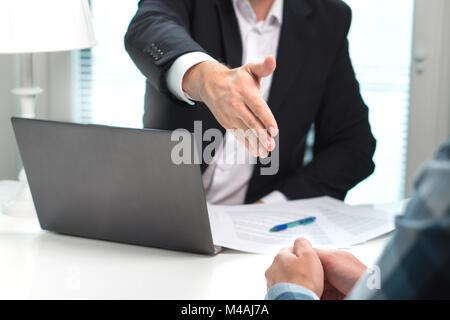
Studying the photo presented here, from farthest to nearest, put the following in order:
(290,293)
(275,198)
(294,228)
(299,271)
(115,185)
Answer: (275,198) → (294,228) → (115,185) → (299,271) → (290,293)

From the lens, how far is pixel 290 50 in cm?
162

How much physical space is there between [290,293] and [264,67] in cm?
39

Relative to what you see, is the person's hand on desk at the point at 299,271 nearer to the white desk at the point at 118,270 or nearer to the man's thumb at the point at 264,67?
the white desk at the point at 118,270

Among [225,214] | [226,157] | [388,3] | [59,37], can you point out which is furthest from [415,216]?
[388,3]

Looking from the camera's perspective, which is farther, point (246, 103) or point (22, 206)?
point (22, 206)

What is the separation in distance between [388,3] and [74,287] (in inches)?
72.0

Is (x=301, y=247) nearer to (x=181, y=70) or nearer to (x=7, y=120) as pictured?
(x=181, y=70)

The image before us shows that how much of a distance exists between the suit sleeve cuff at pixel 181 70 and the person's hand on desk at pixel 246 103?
103 millimetres

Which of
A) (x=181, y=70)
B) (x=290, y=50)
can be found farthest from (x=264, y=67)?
(x=290, y=50)

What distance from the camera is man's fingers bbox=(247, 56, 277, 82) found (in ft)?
3.14

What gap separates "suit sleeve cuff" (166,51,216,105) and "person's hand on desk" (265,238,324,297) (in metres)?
0.46

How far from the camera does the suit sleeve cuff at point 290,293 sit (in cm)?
71

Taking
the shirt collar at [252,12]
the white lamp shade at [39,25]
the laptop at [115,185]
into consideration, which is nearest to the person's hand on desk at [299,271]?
the laptop at [115,185]

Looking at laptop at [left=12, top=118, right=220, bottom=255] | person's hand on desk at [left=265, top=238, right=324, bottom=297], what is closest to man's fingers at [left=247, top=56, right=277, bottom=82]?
laptop at [left=12, top=118, right=220, bottom=255]
